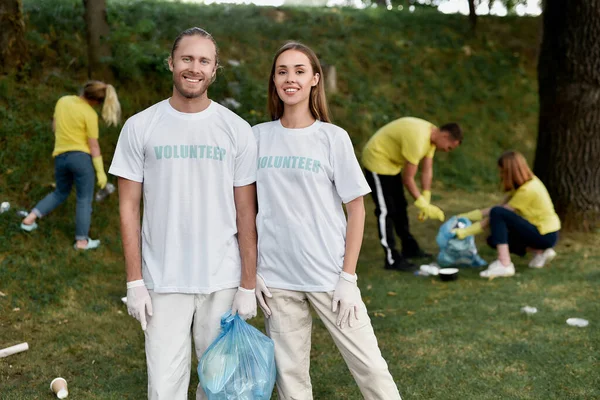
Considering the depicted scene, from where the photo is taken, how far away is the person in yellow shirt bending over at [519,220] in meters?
6.18

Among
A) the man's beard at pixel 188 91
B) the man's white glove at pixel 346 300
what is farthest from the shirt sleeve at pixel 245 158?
the man's white glove at pixel 346 300

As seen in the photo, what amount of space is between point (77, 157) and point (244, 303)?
13.4 feet

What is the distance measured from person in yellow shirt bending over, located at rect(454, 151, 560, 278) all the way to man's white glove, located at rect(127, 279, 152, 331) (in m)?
4.25

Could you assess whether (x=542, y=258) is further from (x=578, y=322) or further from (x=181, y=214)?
(x=181, y=214)

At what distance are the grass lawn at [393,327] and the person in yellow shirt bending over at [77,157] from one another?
22 centimetres

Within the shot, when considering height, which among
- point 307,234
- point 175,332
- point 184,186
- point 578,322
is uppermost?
point 184,186

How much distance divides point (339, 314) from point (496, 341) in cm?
215

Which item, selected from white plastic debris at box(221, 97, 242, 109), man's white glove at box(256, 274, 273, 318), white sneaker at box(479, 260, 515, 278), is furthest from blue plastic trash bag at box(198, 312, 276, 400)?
white plastic debris at box(221, 97, 242, 109)

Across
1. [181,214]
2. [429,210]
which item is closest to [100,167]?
[429,210]

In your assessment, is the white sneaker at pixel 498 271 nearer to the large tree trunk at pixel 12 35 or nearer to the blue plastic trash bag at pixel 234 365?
the blue plastic trash bag at pixel 234 365

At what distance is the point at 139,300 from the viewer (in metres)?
2.53

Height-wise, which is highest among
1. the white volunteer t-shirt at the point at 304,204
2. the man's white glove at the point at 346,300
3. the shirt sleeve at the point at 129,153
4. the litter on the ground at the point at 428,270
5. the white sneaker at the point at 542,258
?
the shirt sleeve at the point at 129,153

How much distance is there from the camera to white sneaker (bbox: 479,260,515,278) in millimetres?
6145

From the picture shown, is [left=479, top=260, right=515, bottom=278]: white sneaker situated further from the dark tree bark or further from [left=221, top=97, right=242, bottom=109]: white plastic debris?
the dark tree bark
